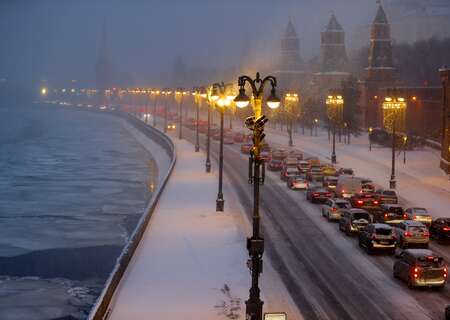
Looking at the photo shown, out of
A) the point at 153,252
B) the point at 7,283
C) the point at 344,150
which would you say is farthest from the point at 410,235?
the point at 344,150

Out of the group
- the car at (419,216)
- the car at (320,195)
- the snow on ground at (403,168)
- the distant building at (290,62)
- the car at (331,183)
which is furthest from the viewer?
the distant building at (290,62)

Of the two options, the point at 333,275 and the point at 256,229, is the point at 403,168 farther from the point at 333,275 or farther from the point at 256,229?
the point at 256,229

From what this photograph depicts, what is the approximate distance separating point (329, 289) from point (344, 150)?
59.0 meters

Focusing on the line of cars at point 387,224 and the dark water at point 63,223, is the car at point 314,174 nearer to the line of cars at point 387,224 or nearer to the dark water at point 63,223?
the line of cars at point 387,224

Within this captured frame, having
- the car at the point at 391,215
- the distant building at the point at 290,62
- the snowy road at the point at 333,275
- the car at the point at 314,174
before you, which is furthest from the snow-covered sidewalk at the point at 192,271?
the distant building at the point at 290,62

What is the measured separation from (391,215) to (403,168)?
29.1 meters

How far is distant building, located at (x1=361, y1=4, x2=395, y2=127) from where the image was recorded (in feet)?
376

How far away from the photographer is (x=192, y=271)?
96.5 feet

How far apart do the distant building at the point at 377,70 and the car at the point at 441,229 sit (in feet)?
255

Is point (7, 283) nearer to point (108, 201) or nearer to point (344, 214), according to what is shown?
point (344, 214)

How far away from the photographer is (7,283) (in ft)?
119

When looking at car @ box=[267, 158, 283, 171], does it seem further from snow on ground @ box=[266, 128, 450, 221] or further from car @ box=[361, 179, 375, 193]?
car @ box=[361, 179, 375, 193]

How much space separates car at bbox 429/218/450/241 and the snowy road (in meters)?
1.22

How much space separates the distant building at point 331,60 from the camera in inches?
5915
